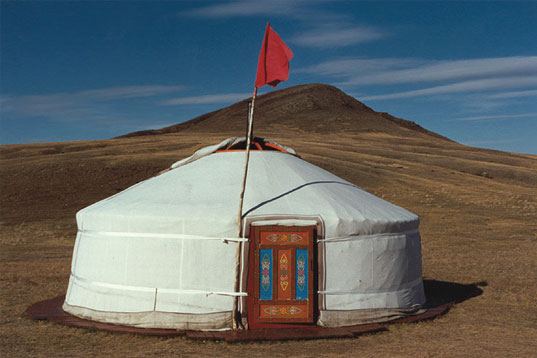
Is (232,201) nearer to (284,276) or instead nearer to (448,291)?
(284,276)

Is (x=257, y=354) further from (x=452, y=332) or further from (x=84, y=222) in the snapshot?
(x=84, y=222)

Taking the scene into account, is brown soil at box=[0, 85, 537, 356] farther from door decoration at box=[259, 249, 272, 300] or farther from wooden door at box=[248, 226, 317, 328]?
door decoration at box=[259, 249, 272, 300]

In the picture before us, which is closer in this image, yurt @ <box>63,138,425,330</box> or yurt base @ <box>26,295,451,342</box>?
yurt base @ <box>26,295,451,342</box>

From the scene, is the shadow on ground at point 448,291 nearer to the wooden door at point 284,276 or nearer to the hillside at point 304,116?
the wooden door at point 284,276

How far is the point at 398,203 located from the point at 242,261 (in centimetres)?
2245

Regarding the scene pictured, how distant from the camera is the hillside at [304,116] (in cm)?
8538

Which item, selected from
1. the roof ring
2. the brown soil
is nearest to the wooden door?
the brown soil

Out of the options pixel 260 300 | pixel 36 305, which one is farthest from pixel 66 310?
pixel 260 300

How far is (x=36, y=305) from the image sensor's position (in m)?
12.2

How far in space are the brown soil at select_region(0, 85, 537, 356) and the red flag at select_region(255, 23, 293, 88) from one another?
387 centimetres

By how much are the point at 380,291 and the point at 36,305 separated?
5.90 meters

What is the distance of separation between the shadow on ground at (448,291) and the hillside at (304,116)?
203 feet

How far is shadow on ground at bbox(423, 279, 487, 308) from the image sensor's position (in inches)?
503

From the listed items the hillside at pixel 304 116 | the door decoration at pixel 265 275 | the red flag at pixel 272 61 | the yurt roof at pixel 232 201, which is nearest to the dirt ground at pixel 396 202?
the door decoration at pixel 265 275
